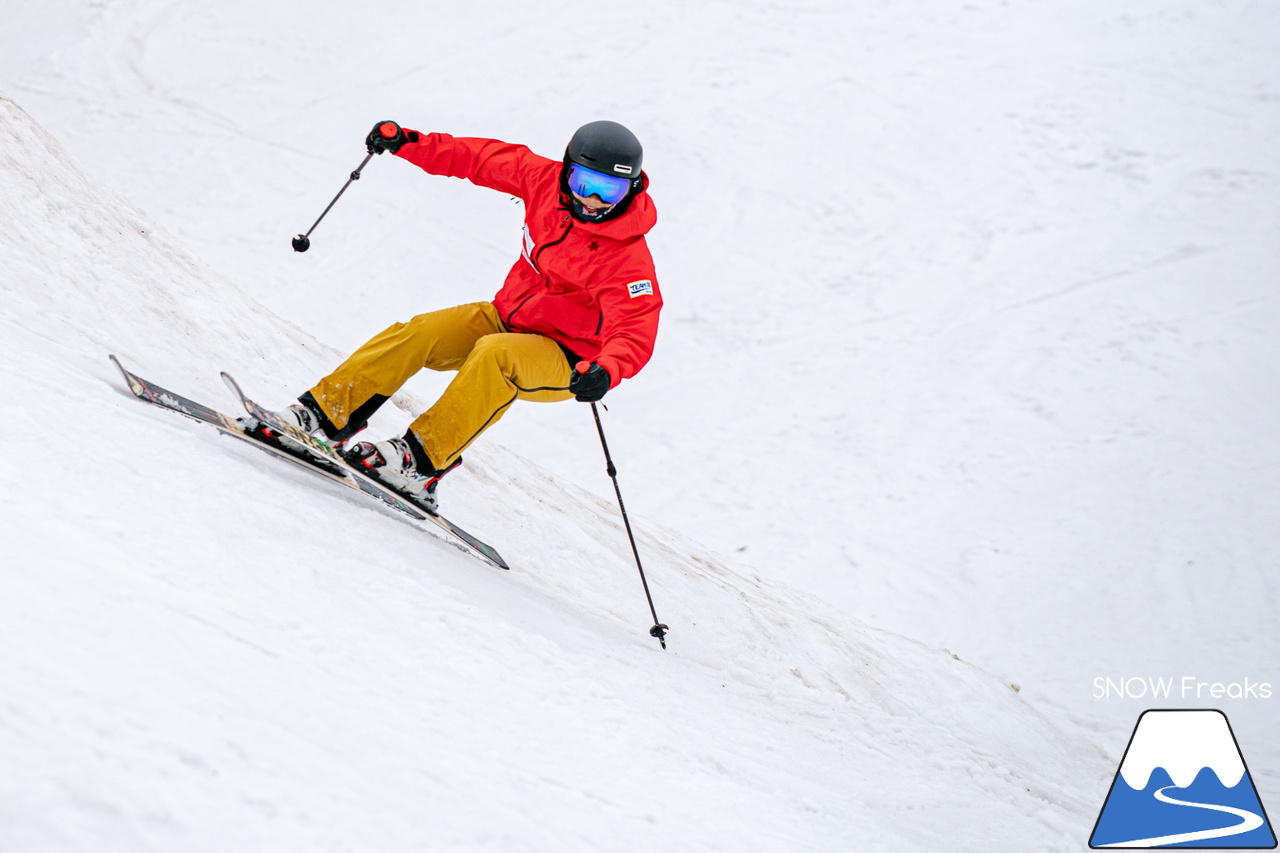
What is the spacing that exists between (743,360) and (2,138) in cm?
788

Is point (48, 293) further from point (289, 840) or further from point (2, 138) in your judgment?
point (289, 840)

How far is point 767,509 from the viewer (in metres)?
9.91

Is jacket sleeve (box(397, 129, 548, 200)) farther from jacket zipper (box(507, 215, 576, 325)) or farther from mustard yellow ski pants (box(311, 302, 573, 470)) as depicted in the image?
mustard yellow ski pants (box(311, 302, 573, 470))

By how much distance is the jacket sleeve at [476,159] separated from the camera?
14.5 feet

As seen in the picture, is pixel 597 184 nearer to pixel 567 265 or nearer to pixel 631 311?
pixel 567 265

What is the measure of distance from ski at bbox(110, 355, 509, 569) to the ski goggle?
1.44m

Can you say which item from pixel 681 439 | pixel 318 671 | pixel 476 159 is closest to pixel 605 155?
pixel 476 159

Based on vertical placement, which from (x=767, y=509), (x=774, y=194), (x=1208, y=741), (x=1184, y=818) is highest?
(x=774, y=194)

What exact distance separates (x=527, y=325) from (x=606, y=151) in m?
0.82

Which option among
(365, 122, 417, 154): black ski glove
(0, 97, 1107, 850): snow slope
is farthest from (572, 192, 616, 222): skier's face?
(0, 97, 1107, 850): snow slope

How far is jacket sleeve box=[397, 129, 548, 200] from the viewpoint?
4422 mm

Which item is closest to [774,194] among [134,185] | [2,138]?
[134,185]

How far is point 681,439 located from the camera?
10.7 metres

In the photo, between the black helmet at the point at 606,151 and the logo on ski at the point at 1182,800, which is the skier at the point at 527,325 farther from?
the logo on ski at the point at 1182,800
